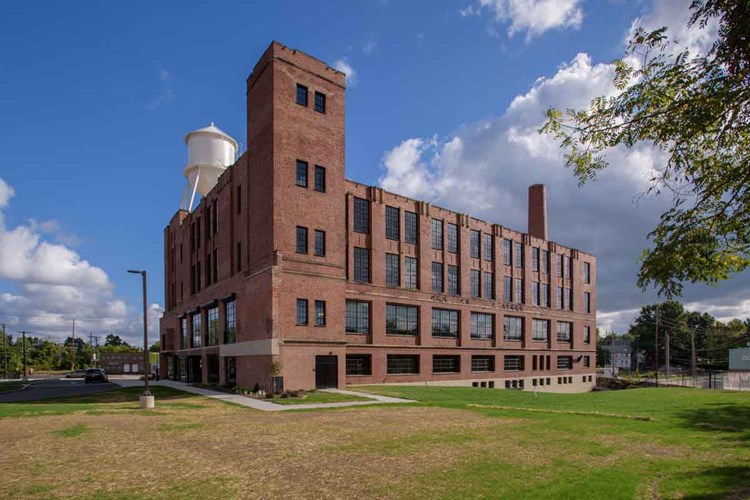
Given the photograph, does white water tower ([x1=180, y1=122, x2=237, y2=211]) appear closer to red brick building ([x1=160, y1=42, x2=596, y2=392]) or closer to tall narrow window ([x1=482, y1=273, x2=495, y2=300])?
red brick building ([x1=160, y1=42, x2=596, y2=392])

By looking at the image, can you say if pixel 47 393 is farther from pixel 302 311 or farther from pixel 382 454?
pixel 382 454

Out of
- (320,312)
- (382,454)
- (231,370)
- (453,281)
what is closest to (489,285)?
(453,281)

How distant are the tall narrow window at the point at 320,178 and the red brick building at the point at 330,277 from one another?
9 centimetres

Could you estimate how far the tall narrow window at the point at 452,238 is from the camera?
51.0 meters

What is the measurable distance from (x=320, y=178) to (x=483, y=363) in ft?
93.5

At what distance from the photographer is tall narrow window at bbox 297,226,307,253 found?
35594 mm

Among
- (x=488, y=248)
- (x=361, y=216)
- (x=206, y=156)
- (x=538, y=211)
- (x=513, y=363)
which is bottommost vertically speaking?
(x=513, y=363)

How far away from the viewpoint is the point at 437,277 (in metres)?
49.2

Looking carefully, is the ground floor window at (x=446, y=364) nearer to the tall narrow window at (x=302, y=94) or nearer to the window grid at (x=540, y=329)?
the window grid at (x=540, y=329)

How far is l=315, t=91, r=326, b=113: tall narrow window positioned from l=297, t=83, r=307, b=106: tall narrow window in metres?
1.01

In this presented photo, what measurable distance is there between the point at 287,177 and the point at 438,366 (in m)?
24.4

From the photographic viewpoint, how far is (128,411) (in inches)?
969

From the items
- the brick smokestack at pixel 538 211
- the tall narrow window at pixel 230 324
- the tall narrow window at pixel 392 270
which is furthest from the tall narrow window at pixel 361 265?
the brick smokestack at pixel 538 211

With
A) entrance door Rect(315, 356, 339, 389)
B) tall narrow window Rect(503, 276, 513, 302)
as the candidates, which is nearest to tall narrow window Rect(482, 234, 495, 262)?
tall narrow window Rect(503, 276, 513, 302)
